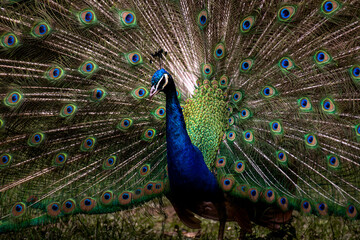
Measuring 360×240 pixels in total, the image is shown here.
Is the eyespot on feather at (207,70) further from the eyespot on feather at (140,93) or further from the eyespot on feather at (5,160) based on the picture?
the eyespot on feather at (5,160)

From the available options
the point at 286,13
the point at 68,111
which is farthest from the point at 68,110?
the point at 286,13

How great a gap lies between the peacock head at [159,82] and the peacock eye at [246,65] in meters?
0.67

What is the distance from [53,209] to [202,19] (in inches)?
66.8

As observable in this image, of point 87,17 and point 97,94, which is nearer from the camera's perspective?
point 87,17

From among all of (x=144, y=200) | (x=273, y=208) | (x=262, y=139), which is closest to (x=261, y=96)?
(x=262, y=139)

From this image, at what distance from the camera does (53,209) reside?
2.89m

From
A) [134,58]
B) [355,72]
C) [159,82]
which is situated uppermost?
[355,72]

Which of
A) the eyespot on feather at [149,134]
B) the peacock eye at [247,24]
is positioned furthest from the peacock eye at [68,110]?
the peacock eye at [247,24]

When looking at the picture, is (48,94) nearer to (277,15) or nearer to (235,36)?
(235,36)

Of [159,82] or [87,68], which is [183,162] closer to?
Answer: [159,82]

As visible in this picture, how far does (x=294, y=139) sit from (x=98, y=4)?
5.40ft

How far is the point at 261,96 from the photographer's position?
2.96 meters

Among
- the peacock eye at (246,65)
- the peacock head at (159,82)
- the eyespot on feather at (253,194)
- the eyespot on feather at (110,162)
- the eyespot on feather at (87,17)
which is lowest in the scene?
the eyespot on feather at (110,162)

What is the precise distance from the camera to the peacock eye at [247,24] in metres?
2.87
